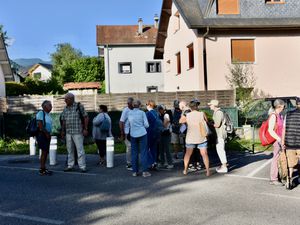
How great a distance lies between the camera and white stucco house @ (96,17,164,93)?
4075 centimetres

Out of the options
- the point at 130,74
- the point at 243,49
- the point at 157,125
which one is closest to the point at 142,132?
the point at 157,125

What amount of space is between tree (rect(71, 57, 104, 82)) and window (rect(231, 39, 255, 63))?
99.5 feet

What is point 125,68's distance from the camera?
41.5 m

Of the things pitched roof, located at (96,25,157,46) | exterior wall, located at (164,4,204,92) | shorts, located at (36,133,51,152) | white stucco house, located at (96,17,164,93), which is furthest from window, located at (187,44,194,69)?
pitched roof, located at (96,25,157,46)

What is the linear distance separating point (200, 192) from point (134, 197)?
1271 millimetres

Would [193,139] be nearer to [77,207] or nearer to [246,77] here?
[77,207]

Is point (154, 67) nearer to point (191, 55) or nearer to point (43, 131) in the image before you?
point (191, 55)

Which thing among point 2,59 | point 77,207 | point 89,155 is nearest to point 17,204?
point 77,207

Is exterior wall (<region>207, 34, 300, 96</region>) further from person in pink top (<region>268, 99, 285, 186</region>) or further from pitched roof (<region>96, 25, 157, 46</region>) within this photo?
pitched roof (<region>96, 25, 157, 46</region>)

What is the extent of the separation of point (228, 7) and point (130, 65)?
19.8 meters

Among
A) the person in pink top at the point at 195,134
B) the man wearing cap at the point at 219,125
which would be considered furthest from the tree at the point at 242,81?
the person in pink top at the point at 195,134

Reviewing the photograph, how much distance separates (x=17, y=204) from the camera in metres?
6.99

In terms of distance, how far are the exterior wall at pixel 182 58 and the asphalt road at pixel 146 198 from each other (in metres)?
12.5

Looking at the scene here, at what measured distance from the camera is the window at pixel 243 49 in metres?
22.7
